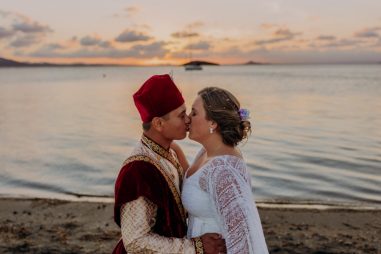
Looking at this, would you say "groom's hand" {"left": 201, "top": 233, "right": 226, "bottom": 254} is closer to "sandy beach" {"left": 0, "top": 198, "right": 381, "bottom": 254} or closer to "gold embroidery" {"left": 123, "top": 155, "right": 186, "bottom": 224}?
"gold embroidery" {"left": 123, "top": 155, "right": 186, "bottom": 224}

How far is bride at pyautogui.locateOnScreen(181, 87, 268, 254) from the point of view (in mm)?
3109

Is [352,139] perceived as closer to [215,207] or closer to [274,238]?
[274,238]

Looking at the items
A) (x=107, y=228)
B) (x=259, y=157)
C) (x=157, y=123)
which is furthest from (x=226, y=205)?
(x=259, y=157)

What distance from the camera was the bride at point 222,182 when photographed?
3.11 m

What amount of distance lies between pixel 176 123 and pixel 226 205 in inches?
26.2

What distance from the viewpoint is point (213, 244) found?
129 inches

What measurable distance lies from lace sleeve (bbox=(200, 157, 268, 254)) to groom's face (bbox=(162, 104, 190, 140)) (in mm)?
433

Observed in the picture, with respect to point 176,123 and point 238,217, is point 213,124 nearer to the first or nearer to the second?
point 176,123

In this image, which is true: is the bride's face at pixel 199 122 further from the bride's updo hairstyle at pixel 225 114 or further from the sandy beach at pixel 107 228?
the sandy beach at pixel 107 228

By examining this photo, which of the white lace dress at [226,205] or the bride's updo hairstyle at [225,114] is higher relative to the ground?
the bride's updo hairstyle at [225,114]

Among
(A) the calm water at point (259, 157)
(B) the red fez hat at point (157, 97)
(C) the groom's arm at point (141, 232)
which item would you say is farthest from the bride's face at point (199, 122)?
(A) the calm water at point (259, 157)

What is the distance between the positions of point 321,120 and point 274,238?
1094 inches

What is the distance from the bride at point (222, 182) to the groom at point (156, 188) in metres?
0.09

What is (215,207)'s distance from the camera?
3.21 meters
